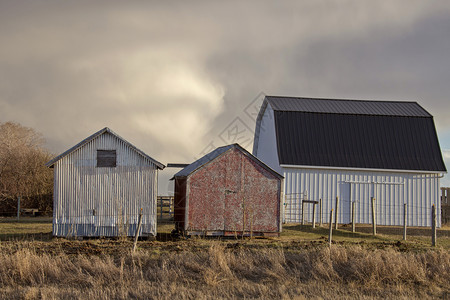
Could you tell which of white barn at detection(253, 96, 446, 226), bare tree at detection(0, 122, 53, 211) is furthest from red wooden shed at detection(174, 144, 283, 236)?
bare tree at detection(0, 122, 53, 211)

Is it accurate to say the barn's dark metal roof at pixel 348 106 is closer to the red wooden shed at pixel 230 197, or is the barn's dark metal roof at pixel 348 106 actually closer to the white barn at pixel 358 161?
the white barn at pixel 358 161

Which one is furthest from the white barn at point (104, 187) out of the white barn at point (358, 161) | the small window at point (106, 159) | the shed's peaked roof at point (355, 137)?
the shed's peaked roof at point (355, 137)

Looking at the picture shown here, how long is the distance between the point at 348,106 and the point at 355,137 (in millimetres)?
3510

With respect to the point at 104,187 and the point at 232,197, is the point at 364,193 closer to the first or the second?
the point at 232,197

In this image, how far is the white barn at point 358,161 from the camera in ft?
95.1

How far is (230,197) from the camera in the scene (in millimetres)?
21688

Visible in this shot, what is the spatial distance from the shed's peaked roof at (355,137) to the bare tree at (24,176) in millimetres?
Result: 18405

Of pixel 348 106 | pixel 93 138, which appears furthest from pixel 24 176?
pixel 348 106

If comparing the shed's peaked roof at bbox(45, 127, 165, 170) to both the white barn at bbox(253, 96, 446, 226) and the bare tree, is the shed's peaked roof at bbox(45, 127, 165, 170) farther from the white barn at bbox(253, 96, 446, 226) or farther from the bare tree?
the bare tree

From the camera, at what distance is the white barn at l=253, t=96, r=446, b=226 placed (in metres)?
29.0

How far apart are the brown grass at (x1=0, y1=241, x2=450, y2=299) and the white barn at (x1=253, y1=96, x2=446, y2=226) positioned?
14.7 metres

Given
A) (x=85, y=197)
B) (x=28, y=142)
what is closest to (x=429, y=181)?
(x=85, y=197)

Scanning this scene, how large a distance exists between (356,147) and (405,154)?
3029mm

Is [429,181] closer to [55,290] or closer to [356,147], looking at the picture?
[356,147]
